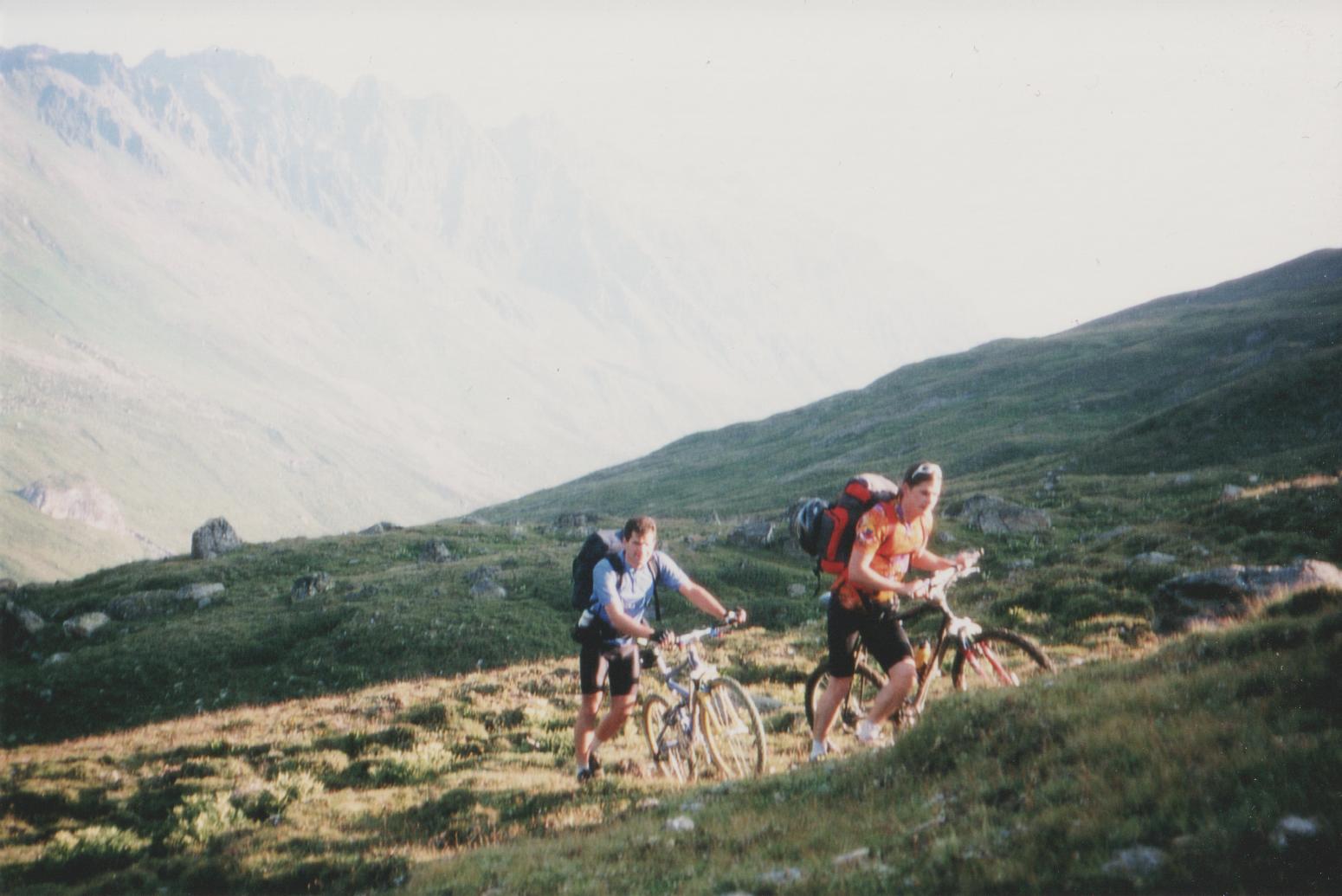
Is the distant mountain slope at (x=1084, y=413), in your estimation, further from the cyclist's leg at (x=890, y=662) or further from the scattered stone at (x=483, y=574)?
the scattered stone at (x=483, y=574)

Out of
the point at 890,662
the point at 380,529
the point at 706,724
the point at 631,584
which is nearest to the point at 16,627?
the point at 380,529

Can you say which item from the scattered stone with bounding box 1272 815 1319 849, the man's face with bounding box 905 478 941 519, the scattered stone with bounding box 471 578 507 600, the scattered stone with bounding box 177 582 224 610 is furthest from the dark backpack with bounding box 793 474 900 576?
the scattered stone with bounding box 177 582 224 610

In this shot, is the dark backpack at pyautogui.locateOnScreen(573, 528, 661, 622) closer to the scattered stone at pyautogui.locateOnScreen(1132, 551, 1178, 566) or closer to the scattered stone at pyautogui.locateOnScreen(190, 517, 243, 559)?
the scattered stone at pyautogui.locateOnScreen(1132, 551, 1178, 566)

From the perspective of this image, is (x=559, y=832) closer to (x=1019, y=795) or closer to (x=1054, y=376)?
(x=1019, y=795)

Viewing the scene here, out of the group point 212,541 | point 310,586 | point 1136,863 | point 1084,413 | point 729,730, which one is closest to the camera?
point 1136,863

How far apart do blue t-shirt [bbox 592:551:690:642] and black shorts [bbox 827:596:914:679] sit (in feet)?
7.08

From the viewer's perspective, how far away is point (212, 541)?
51438 mm

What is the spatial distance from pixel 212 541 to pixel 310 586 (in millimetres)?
19493

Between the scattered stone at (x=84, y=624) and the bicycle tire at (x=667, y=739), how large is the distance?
105ft

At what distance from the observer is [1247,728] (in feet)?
19.2

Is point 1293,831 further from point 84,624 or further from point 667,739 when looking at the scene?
point 84,624

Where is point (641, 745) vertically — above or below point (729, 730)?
below

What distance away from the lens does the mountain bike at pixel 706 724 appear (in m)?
10.8

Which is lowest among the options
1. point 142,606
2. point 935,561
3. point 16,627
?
point 935,561
